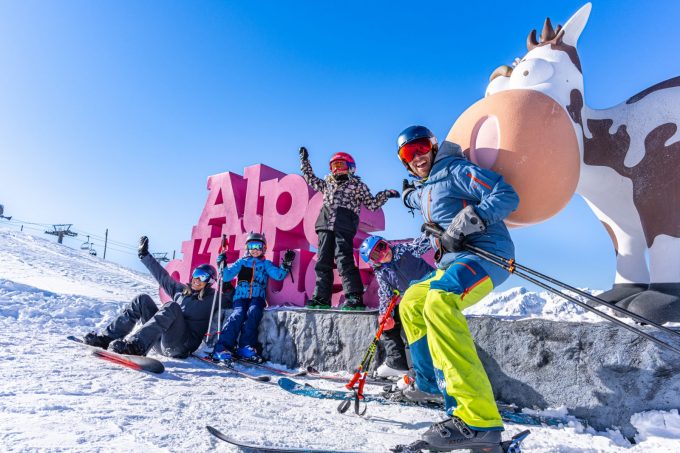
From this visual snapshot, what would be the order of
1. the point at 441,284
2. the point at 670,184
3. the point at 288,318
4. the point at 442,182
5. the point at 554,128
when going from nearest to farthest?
the point at 441,284 < the point at 442,182 < the point at 554,128 < the point at 670,184 < the point at 288,318

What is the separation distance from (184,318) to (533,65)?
4.91m

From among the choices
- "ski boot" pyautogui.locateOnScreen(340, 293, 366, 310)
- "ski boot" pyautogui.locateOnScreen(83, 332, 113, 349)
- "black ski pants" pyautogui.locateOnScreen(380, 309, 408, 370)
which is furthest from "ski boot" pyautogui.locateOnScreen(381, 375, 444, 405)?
"ski boot" pyautogui.locateOnScreen(83, 332, 113, 349)

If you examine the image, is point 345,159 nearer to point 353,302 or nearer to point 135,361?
point 353,302

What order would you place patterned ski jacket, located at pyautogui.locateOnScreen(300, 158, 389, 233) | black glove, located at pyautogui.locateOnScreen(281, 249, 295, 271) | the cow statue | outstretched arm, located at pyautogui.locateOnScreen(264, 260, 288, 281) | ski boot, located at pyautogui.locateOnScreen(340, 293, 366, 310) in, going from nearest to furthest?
1. the cow statue
2. ski boot, located at pyautogui.locateOnScreen(340, 293, 366, 310)
3. patterned ski jacket, located at pyautogui.locateOnScreen(300, 158, 389, 233)
4. outstretched arm, located at pyautogui.locateOnScreen(264, 260, 288, 281)
5. black glove, located at pyautogui.locateOnScreen(281, 249, 295, 271)

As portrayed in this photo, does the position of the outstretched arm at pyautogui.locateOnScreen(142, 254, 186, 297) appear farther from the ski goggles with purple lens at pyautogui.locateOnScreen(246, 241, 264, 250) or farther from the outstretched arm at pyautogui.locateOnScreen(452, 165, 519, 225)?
the outstretched arm at pyautogui.locateOnScreen(452, 165, 519, 225)

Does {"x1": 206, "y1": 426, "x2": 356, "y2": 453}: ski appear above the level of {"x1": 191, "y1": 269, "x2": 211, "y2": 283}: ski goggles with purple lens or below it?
below

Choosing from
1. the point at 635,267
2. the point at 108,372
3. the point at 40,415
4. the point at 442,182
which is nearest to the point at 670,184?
the point at 635,267

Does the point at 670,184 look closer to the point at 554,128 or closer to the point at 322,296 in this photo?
the point at 554,128

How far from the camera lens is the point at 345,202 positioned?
540 cm

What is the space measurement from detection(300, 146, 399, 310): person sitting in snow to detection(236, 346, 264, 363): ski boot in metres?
0.88

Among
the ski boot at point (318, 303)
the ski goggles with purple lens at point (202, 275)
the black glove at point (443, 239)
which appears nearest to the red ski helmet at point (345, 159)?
the ski boot at point (318, 303)

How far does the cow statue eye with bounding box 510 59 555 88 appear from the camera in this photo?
371cm

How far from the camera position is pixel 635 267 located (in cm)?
359

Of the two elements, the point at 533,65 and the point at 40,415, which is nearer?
the point at 40,415
